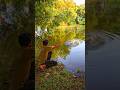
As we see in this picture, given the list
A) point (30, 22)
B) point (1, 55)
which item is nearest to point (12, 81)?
point (1, 55)

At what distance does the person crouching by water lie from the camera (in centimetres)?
632

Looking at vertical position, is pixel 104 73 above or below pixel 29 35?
below

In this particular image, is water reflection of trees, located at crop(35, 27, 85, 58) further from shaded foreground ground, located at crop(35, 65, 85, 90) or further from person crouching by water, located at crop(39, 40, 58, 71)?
shaded foreground ground, located at crop(35, 65, 85, 90)

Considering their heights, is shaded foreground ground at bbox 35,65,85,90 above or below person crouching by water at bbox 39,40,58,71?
below

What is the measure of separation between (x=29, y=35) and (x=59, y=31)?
1.39 feet

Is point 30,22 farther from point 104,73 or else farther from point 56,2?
point 104,73

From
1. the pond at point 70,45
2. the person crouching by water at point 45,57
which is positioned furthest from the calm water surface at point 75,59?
the person crouching by water at point 45,57

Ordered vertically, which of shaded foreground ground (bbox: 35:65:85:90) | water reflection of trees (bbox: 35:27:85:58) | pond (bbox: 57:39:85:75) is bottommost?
shaded foreground ground (bbox: 35:65:85:90)

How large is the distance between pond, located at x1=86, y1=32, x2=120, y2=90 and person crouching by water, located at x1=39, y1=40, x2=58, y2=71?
1.65 ft

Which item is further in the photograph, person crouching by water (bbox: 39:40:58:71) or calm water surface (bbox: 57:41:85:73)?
person crouching by water (bbox: 39:40:58:71)

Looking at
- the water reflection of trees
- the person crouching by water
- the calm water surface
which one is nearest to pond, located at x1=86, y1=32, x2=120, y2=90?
the calm water surface

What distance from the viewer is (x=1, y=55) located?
640 cm

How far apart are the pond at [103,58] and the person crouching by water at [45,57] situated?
0.50 meters

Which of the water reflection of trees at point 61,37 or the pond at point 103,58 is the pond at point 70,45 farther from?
the pond at point 103,58
